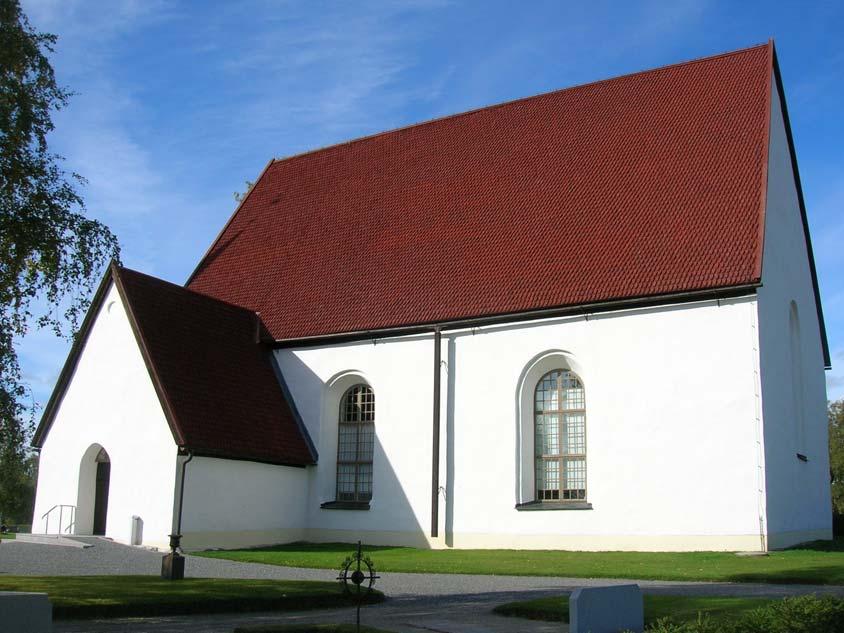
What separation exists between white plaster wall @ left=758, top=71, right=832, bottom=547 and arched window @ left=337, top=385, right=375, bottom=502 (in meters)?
9.53

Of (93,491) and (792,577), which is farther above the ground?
(93,491)

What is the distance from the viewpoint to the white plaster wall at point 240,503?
19.7 meters

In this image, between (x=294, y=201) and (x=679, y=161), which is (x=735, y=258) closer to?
(x=679, y=161)

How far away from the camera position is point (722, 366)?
18.2m

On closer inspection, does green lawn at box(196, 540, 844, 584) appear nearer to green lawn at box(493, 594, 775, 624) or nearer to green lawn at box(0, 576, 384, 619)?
green lawn at box(493, 594, 775, 624)

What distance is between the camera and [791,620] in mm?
7965

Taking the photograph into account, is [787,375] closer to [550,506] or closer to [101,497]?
[550,506]

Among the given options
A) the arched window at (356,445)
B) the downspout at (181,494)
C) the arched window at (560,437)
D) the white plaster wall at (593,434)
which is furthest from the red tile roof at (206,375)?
the arched window at (560,437)

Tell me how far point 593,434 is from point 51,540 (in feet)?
38.6

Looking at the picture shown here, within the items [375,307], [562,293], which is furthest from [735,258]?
[375,307]

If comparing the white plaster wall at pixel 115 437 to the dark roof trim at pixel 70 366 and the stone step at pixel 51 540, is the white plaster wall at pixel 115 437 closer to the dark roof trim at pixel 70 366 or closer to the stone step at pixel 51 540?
the dark roof trim at pixel 70 366

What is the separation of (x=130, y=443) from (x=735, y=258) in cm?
1359

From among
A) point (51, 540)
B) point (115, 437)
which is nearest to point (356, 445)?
point (115, 437)

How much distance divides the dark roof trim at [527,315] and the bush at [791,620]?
10.3 m
